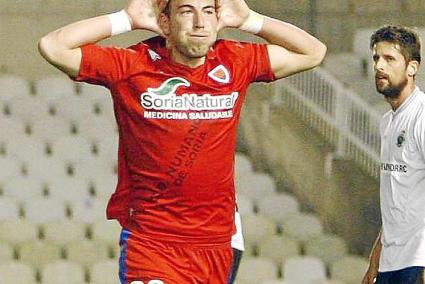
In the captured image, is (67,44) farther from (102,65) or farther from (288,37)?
(288,37)

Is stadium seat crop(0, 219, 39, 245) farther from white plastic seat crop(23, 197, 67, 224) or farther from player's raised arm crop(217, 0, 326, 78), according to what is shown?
player's raised arm crop(217, 0, 326, 78)

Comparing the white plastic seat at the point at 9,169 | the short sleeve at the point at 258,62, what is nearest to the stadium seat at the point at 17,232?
the white plastic seat at the point at 9,169

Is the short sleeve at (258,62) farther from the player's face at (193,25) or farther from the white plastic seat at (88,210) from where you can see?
the white plastic seat at (88,210)

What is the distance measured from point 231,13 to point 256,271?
3918mm

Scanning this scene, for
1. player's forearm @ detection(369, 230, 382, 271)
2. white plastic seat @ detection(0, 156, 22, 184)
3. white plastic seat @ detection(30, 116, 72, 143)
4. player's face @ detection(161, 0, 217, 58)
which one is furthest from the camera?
white plastic seat @ detection(30, 116, 72, 143)

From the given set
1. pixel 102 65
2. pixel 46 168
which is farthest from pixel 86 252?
pixel 102 65

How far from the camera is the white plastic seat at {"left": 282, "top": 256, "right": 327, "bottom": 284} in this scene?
838 centimetres

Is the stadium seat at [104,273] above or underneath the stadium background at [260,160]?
underneath

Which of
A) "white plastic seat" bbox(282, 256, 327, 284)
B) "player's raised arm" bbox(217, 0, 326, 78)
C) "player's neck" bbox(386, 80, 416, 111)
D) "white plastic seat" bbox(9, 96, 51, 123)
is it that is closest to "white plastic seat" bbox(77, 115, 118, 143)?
"white plastic seat" bbox(9, 96, 51, 123)

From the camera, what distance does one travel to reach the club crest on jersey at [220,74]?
4539 millimetres

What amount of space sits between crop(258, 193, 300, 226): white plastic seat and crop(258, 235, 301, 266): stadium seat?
33 cm

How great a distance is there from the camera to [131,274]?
14.8 ft

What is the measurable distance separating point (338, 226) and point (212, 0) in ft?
16.1

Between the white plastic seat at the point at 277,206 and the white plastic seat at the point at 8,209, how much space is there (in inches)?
63.1
